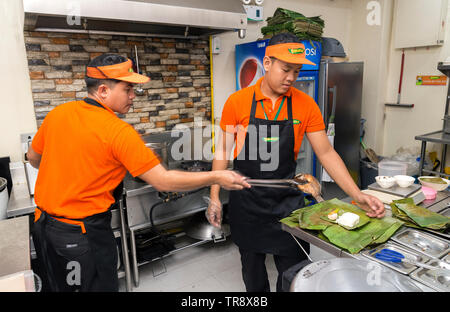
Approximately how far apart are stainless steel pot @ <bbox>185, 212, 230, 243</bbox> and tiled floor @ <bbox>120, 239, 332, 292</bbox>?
0.18 m

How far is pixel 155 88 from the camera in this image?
10.4ft

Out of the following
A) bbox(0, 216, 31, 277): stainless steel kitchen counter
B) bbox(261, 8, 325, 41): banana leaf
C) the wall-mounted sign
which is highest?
bbox(261, 8, 325, 41): banana leaf

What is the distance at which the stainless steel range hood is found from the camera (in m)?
1.92

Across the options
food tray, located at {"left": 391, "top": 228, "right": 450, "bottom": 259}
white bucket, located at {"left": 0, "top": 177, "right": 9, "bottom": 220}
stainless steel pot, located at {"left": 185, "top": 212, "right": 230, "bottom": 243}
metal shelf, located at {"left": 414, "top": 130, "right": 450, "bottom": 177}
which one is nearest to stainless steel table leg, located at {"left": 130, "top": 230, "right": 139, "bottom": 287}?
stainless steel pot, located at {"left": 185, "top": 212, "right": 230, "bottom": 243}

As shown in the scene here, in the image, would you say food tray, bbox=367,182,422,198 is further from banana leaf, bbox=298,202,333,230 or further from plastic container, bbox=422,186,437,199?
banana leaf, bbox=298,202,333,230

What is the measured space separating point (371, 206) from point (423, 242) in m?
0.26

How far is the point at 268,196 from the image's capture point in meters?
1.90

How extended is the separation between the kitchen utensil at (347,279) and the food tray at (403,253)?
0.22 m

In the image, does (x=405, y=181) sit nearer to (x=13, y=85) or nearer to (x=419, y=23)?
(x=13, y=85)

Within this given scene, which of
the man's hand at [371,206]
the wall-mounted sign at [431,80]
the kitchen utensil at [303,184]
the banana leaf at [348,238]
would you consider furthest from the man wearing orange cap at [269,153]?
the wall-mounted sign at [431,80]

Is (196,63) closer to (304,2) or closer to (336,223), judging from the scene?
Answer: (304,2)

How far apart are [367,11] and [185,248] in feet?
13.1

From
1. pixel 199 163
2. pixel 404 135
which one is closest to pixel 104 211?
pixel 199 163

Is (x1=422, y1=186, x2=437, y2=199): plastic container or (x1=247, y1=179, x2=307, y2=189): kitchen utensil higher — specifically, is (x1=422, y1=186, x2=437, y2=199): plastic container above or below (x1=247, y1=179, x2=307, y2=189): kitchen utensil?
below
